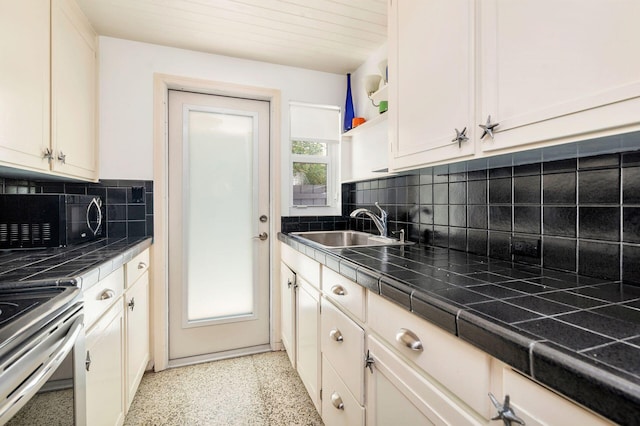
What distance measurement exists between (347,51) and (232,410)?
8.14 ft

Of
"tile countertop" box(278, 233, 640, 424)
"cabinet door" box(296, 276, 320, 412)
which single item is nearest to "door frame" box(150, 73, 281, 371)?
"cabinet door" box(296, 276, 320, 412)

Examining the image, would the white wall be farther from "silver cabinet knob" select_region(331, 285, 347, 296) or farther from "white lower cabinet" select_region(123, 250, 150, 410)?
"silver cabinet knob" select_region(331, 285, 347, 296)

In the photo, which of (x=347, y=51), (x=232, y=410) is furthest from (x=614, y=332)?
(x=347, y=51)

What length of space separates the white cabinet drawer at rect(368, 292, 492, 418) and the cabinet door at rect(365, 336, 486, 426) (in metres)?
0.04

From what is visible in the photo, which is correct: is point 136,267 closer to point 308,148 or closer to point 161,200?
point 161,200

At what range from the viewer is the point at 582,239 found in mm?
938

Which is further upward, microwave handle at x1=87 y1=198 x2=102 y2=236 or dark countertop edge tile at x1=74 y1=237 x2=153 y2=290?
microwave handle at x1=87 y1=198 x2=102 y2=236

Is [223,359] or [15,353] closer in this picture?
[15,353]

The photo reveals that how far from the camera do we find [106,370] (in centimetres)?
120

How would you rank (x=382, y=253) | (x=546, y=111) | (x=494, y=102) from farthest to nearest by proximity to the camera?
1. (x=382, y=253)
2. (x=494, y=102)
3. (x=546, y=111)

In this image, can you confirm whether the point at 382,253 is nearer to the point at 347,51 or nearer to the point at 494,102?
the point at 494,102

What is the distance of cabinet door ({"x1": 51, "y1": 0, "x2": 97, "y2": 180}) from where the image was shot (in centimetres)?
145

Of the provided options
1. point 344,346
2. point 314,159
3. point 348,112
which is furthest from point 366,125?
point 344,346

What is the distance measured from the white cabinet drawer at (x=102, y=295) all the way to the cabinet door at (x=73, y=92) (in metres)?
0.67
